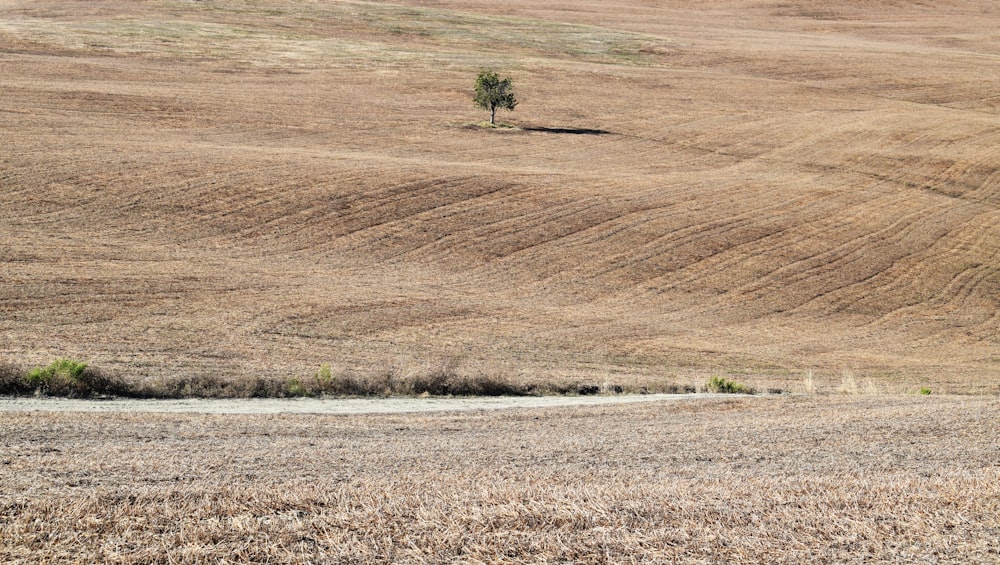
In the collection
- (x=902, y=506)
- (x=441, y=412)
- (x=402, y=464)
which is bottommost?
(x=441, y=412)

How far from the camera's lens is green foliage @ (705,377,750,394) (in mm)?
21625

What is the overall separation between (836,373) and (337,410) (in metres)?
15.1

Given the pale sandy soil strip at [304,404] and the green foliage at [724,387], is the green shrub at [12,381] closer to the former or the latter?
the pale sandy soil strip at [304,404]

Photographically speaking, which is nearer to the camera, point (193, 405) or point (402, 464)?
point (402, 464)

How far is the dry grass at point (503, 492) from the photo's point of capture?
18.8 ft

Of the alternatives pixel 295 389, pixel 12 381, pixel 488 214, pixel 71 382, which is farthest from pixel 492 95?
pixel 12 381

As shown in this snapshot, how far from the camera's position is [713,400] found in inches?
713

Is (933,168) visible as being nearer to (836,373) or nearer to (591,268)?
(591,268)

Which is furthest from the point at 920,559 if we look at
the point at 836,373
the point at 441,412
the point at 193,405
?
the point at 836,373

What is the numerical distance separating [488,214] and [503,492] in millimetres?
34142

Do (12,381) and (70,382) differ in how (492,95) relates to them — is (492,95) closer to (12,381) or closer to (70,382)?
(70,382)

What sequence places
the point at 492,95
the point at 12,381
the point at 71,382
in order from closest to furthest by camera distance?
the point at 12,381 → the point at 71,382 → the point at 492,95

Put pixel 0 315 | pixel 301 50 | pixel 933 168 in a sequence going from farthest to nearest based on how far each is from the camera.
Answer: pixel 301 50 → pixel 933 168 → pixel 0 315

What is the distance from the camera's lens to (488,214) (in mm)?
41000
